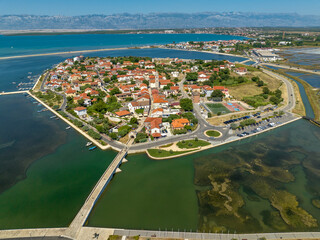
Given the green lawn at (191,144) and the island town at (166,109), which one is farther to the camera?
the island town at (166,109)

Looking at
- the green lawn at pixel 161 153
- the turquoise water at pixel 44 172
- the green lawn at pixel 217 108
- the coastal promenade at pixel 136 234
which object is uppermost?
the coastal promenade at pixel 136 234

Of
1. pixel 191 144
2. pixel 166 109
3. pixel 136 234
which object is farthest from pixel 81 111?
pixel 136 234

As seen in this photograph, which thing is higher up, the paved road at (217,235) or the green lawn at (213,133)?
the paved road at (217,235)

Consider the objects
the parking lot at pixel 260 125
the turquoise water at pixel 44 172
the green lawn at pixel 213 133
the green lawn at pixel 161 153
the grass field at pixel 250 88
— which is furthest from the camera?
the grass field at pixel 250 88

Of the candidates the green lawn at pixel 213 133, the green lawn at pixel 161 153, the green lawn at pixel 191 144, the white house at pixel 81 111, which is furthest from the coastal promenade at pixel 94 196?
the white house at pixel 81 111

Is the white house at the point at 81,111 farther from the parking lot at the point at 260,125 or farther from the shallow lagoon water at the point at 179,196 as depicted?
the parking lot at the point at 260,125

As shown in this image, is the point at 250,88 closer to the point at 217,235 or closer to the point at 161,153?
the point at 161,153

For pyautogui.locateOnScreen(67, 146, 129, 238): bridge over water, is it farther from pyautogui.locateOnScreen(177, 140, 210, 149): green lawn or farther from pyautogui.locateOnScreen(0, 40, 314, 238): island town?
pyautogui.locateOnScreen(177, 140, 210, 149): green lawn

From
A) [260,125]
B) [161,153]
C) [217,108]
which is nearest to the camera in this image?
[161,153]

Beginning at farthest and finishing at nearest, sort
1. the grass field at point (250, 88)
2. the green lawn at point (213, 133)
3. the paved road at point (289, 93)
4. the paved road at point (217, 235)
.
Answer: the grass field at point (250, 88) < the paved road at point (289, 93) < the green lawn at point (213, 133) < the paved road at point (217, 235)

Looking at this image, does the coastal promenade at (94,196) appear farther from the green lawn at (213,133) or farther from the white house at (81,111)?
the white house at (81,111)

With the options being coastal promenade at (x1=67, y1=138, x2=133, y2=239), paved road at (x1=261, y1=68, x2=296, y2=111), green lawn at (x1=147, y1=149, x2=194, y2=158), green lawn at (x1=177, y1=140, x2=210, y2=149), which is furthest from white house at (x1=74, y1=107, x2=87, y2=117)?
paved road at (x1=261, y1=68, x2=296, y2=111)
